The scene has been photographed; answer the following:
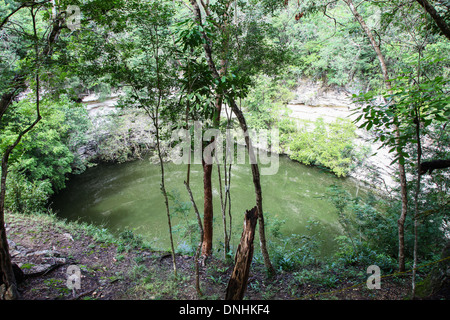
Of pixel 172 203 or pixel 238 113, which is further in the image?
pixel 172 203

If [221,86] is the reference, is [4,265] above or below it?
below

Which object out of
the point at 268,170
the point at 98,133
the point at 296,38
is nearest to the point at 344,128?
the point at 268,170

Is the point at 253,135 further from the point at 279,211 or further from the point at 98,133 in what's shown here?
the point at 98,133

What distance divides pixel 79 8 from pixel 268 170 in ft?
41.6

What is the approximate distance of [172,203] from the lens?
10.4 m

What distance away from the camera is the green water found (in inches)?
350

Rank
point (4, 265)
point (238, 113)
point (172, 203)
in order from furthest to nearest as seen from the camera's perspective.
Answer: point (172, 203)
point (238, 113)
point (4, 265)

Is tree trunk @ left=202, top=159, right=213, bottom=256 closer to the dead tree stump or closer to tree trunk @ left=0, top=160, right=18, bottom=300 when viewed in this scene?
the dead tree stump

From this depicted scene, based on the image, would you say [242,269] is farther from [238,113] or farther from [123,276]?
[123,276]

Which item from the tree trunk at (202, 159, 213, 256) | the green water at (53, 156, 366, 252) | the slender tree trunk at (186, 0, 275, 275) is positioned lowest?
the green water at (53, 156, 366, 252)

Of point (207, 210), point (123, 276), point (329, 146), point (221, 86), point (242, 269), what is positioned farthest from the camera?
point (329, 146)

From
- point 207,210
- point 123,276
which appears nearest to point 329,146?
point 207,210

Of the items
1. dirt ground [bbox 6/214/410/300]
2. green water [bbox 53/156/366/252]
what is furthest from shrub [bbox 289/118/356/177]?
dirt ground [bbox 6/214/410/300]

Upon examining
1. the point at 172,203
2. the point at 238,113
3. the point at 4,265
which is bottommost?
the point at 172,203
